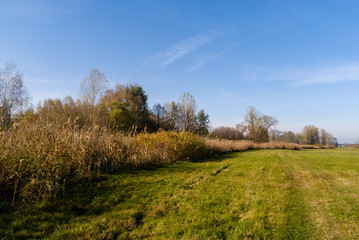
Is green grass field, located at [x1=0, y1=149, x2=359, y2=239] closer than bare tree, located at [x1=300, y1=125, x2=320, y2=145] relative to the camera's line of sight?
Yes

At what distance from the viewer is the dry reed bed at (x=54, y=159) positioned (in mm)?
2934

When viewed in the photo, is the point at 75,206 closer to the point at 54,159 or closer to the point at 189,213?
the point at 54,159

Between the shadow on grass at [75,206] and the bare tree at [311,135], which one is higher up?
the bare tree at [311,135]

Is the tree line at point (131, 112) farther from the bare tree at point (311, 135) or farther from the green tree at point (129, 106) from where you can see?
the bare tree at point (311, 135)

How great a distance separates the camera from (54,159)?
3.50m

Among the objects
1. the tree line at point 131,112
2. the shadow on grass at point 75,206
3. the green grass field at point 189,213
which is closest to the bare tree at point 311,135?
the tree line at point 131,112

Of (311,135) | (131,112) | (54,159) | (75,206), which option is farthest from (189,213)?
(311,135)

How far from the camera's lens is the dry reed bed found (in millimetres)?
2934

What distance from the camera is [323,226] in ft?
8.05

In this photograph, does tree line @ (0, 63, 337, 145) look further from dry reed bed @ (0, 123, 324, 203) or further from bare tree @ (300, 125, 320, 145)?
bare tree @ (300, 125, 320, 145)

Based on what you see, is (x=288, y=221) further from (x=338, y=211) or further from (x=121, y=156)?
(x=121, y=156)

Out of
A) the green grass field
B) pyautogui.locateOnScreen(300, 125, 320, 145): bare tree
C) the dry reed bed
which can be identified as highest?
pyautogui.locateOnScreen(300, 125, 320, 145): bare tree

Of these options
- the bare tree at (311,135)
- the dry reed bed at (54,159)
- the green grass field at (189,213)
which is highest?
the bare tree at (311,135)

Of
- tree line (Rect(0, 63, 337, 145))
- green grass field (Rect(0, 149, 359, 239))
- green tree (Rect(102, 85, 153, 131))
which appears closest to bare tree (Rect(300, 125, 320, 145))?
tree line (Rect(0, 63, 337, 145))
